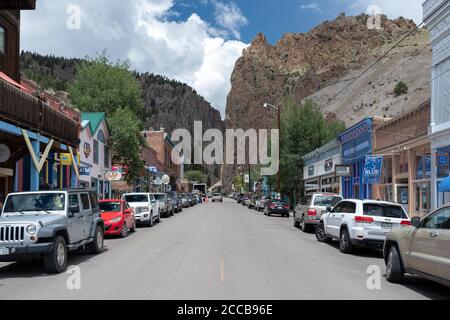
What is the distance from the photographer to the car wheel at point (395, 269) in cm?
1005

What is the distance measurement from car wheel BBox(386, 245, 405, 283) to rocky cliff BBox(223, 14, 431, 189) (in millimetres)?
85790

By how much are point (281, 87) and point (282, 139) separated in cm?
8981

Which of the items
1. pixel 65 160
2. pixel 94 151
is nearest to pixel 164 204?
pixel 94 151

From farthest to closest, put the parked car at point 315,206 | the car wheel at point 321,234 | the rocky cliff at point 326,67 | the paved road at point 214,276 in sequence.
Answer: the rocky cliff at point 326,67 < the parked car at point 315,206 < the car wheel at point 321,234 < the paved road at point 214,276

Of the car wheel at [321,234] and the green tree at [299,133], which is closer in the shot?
the car wheel at [321,234]

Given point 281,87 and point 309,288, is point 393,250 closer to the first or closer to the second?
point 309,288

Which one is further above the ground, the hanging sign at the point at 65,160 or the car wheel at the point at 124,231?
the hanging sign at the point at 65,160

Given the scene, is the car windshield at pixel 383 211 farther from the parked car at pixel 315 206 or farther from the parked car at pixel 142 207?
the parked car at pixel 142 207

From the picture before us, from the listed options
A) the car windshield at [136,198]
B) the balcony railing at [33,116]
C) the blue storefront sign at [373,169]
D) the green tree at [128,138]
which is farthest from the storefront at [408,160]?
the green tree at [128,138]

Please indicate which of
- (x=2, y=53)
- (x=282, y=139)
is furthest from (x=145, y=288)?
(x=282, y=139)

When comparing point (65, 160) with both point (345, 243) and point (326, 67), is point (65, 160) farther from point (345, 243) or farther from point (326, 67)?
point (326, 67)

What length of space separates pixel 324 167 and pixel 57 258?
35717 mm

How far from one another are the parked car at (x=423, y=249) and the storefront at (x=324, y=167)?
29.5 m
